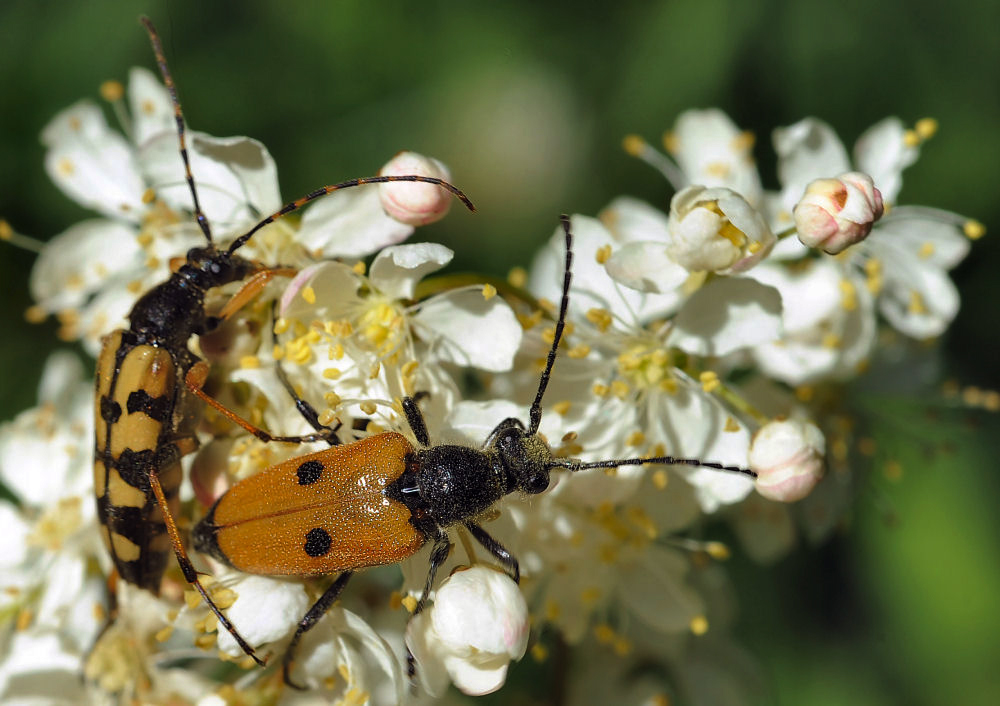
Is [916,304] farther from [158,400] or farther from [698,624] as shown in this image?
[158,400]

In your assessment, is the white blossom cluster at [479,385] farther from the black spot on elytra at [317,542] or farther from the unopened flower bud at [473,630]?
the black spot on elytra at [317,542]

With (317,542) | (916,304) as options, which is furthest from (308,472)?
(916,304)

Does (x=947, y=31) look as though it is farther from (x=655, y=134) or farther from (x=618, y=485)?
(x=618, y=485)

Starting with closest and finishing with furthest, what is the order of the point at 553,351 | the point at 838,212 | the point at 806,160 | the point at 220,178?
the point at 838,212, the point at 553,351, the point at 220,178, the point at 806,160

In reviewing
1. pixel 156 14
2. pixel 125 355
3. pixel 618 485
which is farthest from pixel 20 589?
pixel 156 14

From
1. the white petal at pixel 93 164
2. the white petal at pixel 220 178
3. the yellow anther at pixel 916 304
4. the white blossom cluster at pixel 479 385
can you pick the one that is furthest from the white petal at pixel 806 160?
the white petal at pixel 93 164
